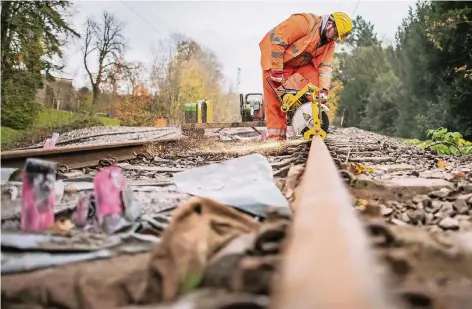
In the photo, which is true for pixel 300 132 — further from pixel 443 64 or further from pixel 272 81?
pixel 443 64

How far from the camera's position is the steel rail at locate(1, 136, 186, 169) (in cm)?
349

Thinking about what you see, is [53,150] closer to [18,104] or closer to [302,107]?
[302,107]

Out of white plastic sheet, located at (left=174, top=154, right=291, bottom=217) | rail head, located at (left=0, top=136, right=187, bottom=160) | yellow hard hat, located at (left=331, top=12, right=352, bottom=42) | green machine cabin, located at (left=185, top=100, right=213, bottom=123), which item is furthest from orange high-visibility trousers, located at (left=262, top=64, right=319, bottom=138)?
green machine cabin, located at (left=185, top=100, right=213, bottom=123)

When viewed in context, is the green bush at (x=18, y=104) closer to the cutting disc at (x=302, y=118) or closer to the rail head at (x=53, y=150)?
the rail head at (x=53, y=150)

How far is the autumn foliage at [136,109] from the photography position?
80.5 feet

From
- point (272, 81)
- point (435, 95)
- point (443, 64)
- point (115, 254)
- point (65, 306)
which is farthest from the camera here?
point (435, 95)

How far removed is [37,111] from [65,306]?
1415cm

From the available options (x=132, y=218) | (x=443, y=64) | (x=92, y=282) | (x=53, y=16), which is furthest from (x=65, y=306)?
(x=443, y=64)

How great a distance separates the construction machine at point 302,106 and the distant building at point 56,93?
938cm

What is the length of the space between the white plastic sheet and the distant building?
12025 mm

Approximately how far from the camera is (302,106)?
6016 mm

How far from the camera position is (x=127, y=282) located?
3.83 feet

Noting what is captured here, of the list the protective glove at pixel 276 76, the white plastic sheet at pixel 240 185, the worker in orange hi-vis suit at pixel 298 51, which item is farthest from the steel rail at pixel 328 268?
the protective glove at pixel 276 76

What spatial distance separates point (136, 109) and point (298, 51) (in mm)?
19609
